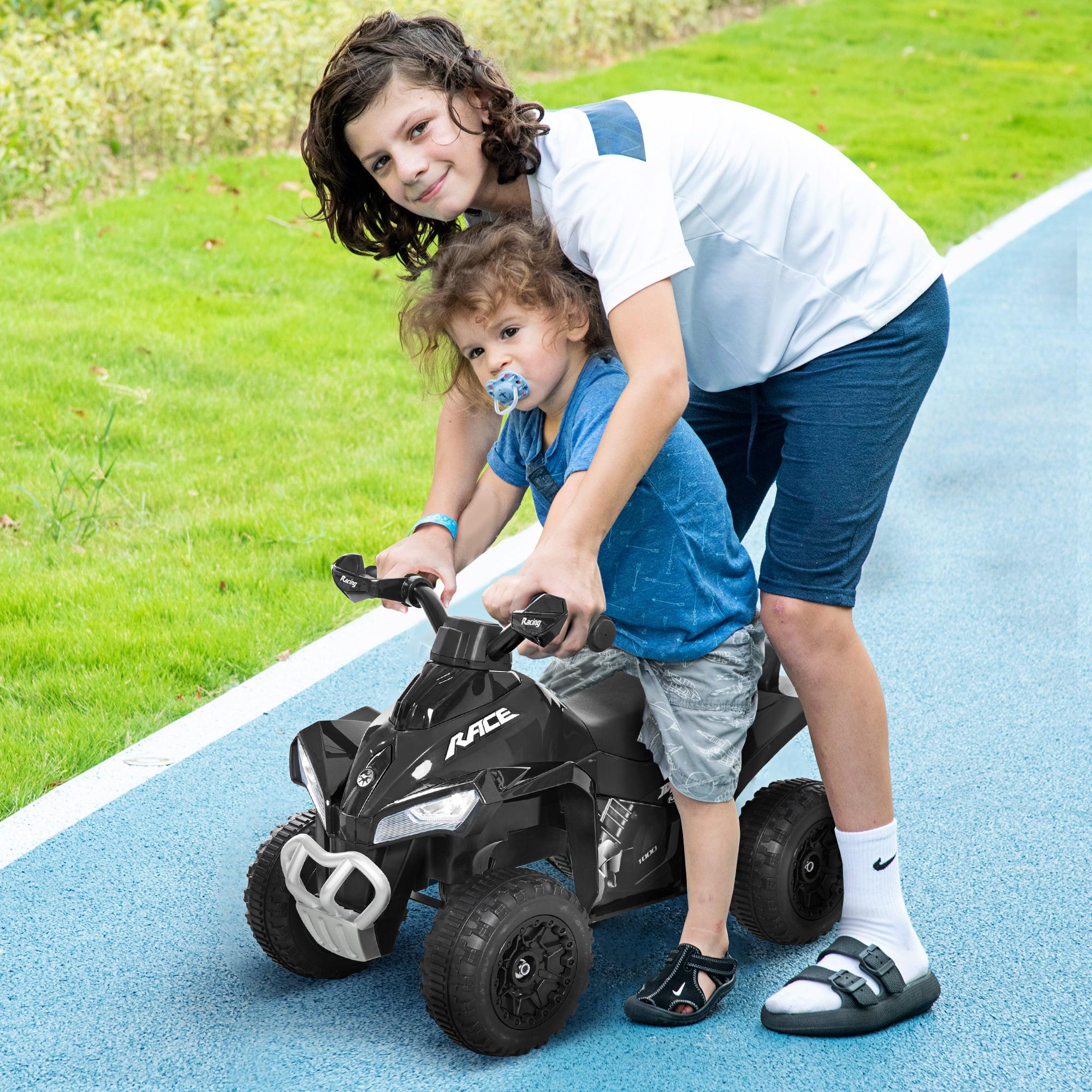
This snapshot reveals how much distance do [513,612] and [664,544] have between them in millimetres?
473

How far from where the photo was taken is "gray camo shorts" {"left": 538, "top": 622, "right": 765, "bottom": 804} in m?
2.74

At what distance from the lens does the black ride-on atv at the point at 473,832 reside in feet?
8.23

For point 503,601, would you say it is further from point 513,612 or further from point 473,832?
point 473,832

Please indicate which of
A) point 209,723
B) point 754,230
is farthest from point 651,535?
point 209,723

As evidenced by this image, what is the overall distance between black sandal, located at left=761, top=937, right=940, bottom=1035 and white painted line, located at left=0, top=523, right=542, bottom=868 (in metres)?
1.44

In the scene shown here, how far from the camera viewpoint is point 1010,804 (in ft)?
11.8

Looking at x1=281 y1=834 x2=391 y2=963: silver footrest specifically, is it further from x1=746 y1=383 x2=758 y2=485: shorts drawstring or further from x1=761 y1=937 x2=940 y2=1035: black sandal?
x1=746 y1=383 x2=758 y2=485: shorts drawstring

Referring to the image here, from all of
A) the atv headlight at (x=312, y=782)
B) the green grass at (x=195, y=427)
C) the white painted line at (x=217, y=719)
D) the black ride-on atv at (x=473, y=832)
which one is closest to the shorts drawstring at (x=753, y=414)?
the black ride-on atv at (x=473, y=832)

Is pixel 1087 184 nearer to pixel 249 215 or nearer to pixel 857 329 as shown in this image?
pixel 249 215

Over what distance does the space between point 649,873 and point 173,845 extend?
123 cm

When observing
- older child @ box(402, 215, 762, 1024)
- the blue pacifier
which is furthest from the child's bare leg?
the blue pacifier

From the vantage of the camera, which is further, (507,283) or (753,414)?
(753,414)

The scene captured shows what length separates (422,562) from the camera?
2.86m

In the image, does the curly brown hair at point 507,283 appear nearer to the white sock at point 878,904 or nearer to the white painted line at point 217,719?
the white sock at point 878,904
